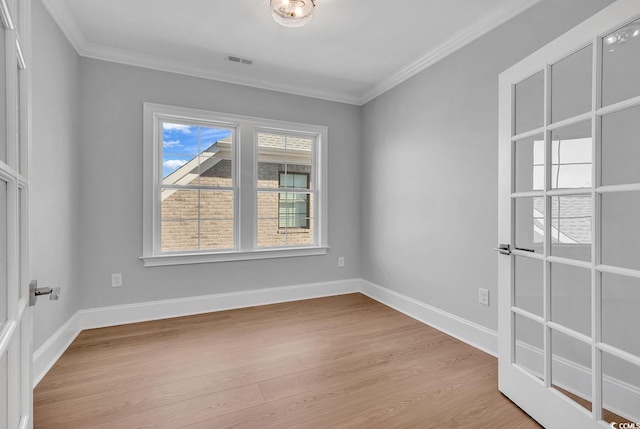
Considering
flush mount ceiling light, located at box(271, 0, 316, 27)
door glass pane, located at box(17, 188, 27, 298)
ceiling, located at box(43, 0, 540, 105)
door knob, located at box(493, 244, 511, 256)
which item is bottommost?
door knob, located at box(493, 244, 511, 256)

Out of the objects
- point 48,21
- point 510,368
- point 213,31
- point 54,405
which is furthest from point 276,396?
point 48,21

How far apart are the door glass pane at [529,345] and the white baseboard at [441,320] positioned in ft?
2.15

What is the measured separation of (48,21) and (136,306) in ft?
7.99

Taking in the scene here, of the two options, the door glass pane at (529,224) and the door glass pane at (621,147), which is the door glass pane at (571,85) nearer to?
the door glass pane at (621,147)

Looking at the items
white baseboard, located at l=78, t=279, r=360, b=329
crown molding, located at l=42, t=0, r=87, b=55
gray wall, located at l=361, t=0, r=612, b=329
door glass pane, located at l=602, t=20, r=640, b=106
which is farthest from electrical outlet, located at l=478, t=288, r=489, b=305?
crown molding, located at l=42, t=0, r=87, b=55

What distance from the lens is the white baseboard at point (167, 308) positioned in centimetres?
221

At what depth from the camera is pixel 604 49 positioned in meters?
1.32

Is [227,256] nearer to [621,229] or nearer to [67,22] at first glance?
[67,22]

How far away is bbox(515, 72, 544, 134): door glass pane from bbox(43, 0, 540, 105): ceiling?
2.80 ft

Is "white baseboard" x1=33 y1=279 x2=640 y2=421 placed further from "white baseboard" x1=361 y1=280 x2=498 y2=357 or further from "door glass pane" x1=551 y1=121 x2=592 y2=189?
"door glass pane" x1=551 y1=121 x2=592 y2=189

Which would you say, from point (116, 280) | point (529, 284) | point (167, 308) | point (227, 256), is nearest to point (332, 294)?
point (227, 256)

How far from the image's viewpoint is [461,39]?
259 cm

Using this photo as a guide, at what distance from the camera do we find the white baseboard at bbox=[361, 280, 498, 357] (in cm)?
242

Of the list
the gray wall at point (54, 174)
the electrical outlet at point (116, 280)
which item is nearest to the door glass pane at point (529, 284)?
the gray wall at point (54, 174)
